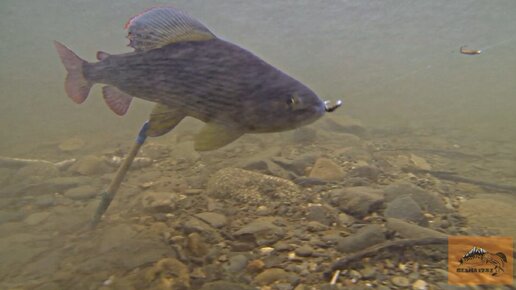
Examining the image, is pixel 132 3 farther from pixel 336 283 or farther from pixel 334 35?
pixel 336 283

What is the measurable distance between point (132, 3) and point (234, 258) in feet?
90.1

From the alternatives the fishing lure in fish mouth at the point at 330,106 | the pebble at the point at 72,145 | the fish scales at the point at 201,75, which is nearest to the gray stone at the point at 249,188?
the fish scales at the point at 201,75

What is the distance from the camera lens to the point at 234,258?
2.99 metres

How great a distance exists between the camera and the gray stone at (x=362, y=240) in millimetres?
3006

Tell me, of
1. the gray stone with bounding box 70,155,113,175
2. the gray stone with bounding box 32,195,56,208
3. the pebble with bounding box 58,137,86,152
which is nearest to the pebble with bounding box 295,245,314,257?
the gray stone with bounding box 32,195,56,208

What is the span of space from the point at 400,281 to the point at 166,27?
8.55 ft

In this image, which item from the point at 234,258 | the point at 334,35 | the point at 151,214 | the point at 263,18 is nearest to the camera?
the point at 234,258

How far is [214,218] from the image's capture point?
12.0 ft

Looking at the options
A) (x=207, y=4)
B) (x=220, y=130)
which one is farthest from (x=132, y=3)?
(x=220, y=130)

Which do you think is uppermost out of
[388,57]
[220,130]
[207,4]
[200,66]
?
[207,4]

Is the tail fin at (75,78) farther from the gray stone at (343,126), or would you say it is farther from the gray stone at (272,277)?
the gray stone at (343,126)

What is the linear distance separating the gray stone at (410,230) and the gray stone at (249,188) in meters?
1.23

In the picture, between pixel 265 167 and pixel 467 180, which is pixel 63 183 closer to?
pixel 265 167

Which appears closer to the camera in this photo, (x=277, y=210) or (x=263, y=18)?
(x=277, y=210)
